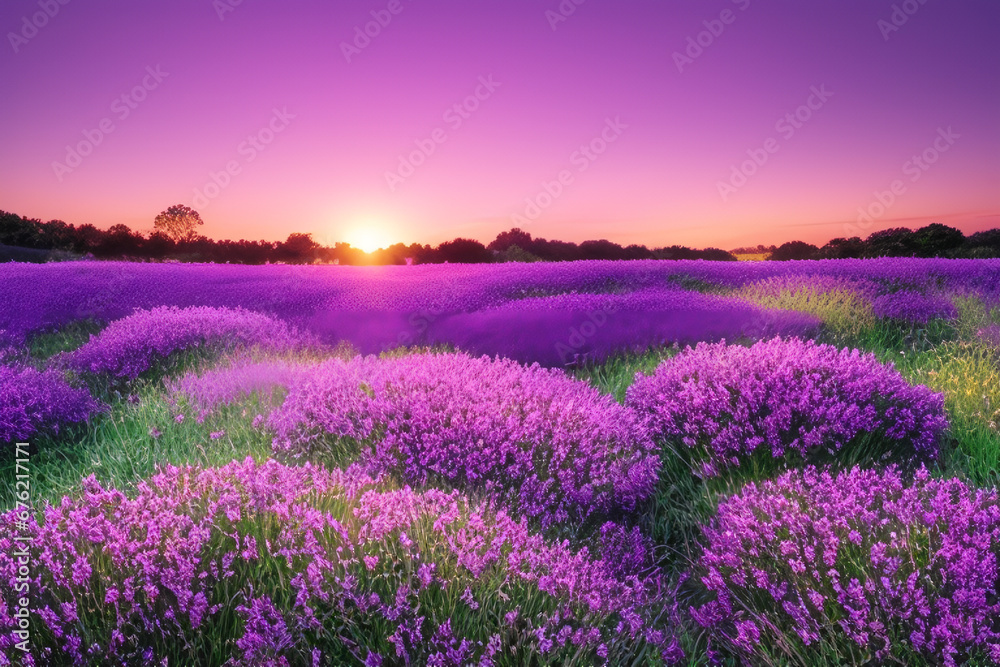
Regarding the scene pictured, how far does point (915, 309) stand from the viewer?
23.4 ft

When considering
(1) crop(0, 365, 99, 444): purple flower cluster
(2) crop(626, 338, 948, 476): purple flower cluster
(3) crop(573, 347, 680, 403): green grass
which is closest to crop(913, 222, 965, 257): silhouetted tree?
(3) crop(573, 347, 680, 403): green grass

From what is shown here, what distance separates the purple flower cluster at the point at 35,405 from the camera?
3.64 m

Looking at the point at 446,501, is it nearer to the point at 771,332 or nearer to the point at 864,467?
the point at 864,467

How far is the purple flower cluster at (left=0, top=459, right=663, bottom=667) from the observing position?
1.62 metres

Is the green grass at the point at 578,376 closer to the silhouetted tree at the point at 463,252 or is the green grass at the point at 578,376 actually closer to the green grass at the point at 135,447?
the green grass at the point at 135,447

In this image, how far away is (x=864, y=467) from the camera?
9.81 ft

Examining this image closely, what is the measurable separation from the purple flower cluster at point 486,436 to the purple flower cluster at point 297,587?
611 millimetres

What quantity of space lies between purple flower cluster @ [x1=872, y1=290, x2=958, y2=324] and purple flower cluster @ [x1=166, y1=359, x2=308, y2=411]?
6.44 metres

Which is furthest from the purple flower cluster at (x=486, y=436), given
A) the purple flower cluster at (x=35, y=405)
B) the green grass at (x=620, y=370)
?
the purple flower cluster at (x=35, y=405)

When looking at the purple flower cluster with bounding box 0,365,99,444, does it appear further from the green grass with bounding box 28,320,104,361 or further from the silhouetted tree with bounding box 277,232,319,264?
the silhouetted tree with bounding box 277,232,319,264

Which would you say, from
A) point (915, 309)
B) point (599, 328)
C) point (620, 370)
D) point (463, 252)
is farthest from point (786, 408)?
point (463, 252)

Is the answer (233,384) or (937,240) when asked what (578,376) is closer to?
(233,384)

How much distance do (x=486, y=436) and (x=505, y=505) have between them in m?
0.32

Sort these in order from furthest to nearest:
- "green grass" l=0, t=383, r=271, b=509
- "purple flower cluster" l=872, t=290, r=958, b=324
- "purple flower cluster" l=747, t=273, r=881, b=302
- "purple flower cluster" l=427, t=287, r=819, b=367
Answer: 1. "purple flower cluster" l=747, t=273, r=881, b=302
2. "purple flower cluster" l=872, t=290, r=958, b=324
3. "purple flower cluster" l=427, t=287, r=819, b=367
4. "green grass" l=0, t=383, r=271, b=509
